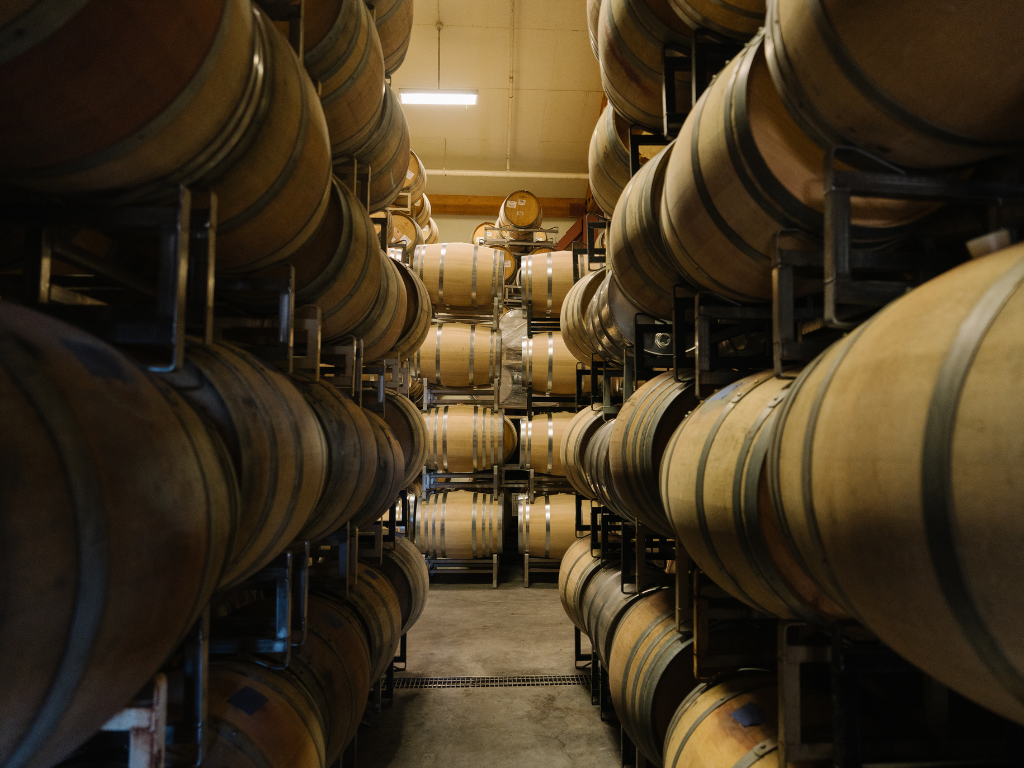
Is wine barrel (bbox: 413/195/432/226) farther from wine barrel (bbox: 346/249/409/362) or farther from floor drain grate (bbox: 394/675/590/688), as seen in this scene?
floor drain grate (bbox: 394/675/590/688)

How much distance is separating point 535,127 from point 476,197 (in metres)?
2.18

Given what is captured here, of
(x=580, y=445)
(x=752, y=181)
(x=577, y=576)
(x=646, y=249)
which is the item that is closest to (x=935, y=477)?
(x=752, y=181)

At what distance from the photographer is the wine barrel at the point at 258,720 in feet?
6.82

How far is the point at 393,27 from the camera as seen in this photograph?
4355 millimetres

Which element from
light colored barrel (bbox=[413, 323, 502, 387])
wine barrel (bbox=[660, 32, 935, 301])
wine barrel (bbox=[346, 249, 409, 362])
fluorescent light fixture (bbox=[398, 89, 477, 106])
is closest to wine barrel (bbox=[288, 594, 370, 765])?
wine barrel (bbox=[346, 249, 409, 362])

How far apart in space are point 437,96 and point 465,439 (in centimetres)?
558

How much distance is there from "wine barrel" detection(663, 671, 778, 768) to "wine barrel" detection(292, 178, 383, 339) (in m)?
2.33

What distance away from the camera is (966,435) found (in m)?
0.91

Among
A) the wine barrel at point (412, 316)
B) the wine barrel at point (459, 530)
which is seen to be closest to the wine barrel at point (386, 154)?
the wine barrel at point (412, 316)

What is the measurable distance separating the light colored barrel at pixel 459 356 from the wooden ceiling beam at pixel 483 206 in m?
6.39

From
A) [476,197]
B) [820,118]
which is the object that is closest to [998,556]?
[820,118]

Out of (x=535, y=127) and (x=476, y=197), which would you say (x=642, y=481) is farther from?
(x=476, y=197)

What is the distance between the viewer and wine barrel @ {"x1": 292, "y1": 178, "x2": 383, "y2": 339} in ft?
9.53

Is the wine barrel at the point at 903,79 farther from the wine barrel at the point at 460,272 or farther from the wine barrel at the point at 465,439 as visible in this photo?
the wine barrel at the point at 465,439
